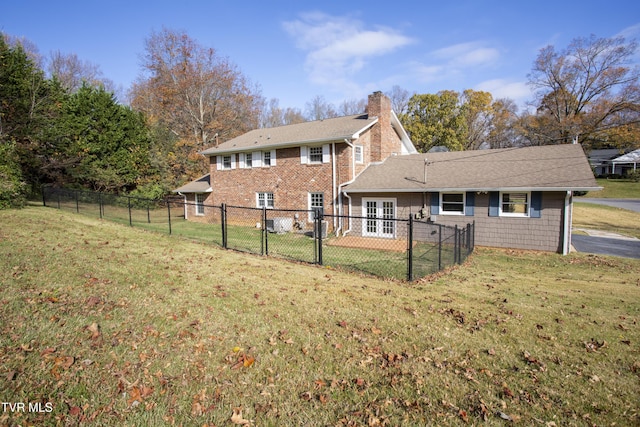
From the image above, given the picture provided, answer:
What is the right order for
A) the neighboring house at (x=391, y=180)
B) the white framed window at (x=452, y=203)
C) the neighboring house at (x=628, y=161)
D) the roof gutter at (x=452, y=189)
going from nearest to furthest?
the roof gutter at (x=452, y=189)
the neighboring house at (x=391, y=180)
the white framed window at (x=452, y=203)
the neighboring house at (x=628, y=161)

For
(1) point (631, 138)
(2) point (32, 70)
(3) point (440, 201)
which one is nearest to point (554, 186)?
(3) point (440, 201)

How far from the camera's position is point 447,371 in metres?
3.66

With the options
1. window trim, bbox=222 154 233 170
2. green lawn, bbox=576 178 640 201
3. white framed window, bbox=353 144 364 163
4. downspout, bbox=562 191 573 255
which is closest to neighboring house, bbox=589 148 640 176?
green lawn, bbox=576 178 640 201

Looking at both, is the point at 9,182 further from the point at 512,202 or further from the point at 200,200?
the point at 512,202

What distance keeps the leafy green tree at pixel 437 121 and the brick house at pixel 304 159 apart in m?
15.1

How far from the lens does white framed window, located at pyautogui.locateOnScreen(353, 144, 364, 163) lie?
18056 mm

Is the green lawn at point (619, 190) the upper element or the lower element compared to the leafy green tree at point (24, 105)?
lower

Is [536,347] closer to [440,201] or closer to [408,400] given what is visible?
[408,400]

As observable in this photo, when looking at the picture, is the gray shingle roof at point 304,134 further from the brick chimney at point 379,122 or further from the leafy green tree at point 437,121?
the leafy green tree at point 437,121

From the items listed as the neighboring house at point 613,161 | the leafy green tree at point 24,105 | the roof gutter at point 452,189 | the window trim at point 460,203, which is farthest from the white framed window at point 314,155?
the neighboring house at point 613,161

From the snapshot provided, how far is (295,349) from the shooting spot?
13.3 ft

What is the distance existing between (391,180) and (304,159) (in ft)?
16.0

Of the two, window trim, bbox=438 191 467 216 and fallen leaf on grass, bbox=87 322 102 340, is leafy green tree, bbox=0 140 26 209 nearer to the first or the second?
fallen leaf on grass, bbox=87 322 102 340

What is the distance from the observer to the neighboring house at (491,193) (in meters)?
13.3
